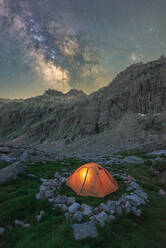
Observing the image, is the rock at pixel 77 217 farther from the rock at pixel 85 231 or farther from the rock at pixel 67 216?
the rock at pixel 85 231

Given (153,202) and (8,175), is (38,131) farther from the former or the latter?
(153,202)

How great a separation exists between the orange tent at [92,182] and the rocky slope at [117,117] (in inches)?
881

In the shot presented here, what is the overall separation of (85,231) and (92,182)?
2929 mm

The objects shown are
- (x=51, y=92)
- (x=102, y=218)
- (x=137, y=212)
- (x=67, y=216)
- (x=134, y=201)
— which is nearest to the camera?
(x=102, y=218)

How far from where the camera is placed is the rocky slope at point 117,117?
31.1 m

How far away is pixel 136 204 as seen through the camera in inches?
203

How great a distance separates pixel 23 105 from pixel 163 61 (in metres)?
72.4

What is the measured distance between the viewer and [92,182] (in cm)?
635

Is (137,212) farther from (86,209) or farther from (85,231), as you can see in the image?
(85,231)

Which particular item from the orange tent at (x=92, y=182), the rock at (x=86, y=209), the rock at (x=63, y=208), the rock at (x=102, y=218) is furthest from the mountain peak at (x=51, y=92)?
the rock at (x=102, y=218)

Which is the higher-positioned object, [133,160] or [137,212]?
[137,212]

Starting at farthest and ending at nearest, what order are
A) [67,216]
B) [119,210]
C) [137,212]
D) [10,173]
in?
1. [10,173]
2. [137,212]
3. [119,210]
4. [67,216]

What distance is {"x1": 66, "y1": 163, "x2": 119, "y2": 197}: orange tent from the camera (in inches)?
240

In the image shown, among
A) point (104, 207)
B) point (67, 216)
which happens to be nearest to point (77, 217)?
point (67, 216)
